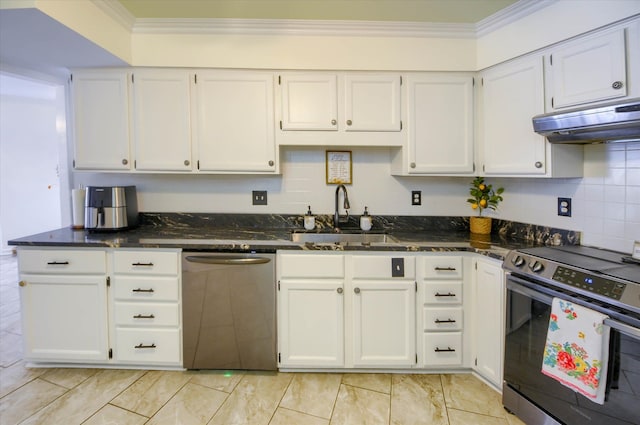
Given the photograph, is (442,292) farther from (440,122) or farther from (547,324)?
(440,122)

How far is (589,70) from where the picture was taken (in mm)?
1689

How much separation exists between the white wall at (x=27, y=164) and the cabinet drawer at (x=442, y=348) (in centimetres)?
572

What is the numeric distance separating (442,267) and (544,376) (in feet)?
2.37

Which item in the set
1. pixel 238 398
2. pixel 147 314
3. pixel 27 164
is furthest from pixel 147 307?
pixel 27 164

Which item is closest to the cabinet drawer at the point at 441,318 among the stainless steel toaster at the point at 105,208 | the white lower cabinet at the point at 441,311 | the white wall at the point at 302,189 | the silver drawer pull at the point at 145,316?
the white lower cabinet at the point at 441,311

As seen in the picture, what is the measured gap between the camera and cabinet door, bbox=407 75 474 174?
2.32m

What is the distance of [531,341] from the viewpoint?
1643 millimetres

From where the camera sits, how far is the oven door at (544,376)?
1.27 meters

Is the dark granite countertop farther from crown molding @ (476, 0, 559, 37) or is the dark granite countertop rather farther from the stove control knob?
crown molding @ (476, 0, 559, 37)

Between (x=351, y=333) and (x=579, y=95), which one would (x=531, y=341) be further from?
(x=579, y=95)

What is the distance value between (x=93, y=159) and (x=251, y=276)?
1.46 m

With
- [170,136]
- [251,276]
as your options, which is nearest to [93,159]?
[170,136]

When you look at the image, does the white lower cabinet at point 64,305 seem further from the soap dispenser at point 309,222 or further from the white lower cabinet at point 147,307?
the soap dispenser at point 309,222

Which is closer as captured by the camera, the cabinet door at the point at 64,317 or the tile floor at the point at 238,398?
the tile floor at the point at 238,398
